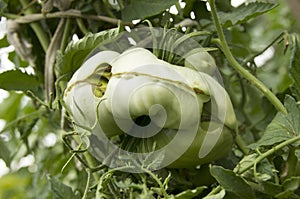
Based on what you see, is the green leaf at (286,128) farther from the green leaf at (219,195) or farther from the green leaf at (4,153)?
the green leaf at (4,153)

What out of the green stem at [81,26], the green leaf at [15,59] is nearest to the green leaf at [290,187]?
the green stem at [81,26]

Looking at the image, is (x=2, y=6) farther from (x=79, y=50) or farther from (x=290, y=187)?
(x=290, y=187)

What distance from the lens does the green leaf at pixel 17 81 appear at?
2.27ft

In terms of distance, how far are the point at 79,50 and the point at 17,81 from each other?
Result: 0.16 m

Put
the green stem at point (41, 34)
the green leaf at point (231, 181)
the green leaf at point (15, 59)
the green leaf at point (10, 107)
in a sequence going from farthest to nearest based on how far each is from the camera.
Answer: the green leaf at point (10, 107), the green leaf at point (15, 59), the green stem at point (41, 34), the green leaf at point (231, 181)

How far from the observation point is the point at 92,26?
688 millimetres

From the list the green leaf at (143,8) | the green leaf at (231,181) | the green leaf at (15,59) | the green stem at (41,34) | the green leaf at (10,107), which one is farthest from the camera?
the green leaf at (10,107)

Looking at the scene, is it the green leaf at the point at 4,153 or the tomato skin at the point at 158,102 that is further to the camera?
the green leaf at the point at 4,153

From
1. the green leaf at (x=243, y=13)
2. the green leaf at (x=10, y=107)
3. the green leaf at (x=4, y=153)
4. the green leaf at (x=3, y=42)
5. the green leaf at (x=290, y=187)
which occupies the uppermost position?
the green leaf at (x=3, y=42)

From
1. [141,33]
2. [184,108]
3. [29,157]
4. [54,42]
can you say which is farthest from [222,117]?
[29,157]

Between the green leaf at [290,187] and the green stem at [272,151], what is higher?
the green stem at [272,151]

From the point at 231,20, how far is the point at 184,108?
0.17 m

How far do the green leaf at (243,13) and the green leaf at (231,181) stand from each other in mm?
189

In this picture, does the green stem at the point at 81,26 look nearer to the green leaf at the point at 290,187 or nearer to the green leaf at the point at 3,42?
the green leaf at the point at 3,42
